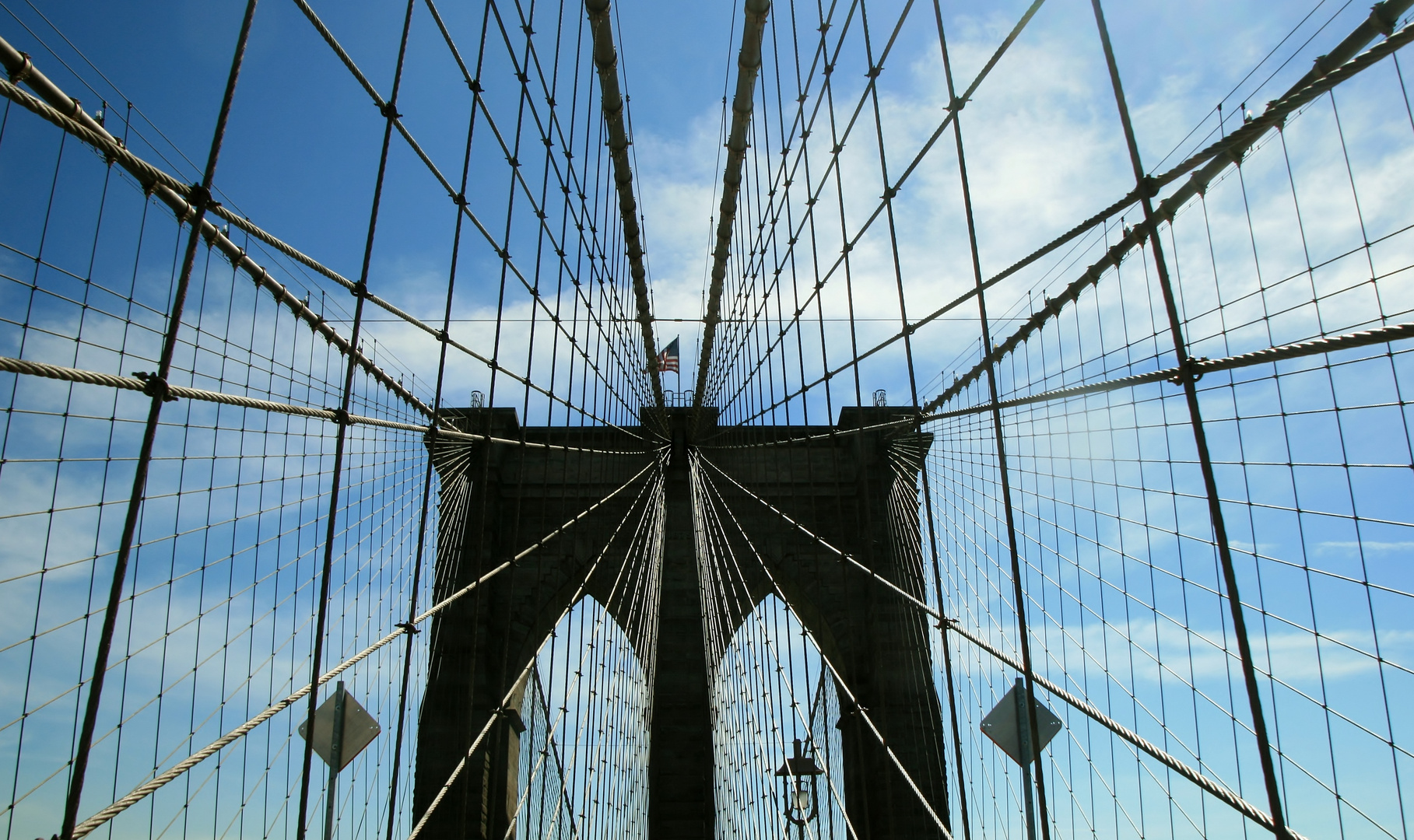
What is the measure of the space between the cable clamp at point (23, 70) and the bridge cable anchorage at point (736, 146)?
475 centimetres

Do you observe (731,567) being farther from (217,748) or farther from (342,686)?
(217,748)

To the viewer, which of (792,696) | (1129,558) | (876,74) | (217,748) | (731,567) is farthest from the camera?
(731,567)

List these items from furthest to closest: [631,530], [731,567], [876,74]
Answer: [731,567] → [631,530] → [876,74]

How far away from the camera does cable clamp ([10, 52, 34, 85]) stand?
138 cm

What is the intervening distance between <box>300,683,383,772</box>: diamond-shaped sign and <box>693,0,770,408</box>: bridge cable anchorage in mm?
4822

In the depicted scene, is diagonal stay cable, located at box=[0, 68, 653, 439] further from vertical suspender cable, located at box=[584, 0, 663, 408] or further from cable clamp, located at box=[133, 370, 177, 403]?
vertical suspender cable, located at box=[584, 0, 663, 408]

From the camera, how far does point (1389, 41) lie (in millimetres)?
1610

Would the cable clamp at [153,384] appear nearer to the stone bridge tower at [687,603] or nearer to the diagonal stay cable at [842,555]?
the diagonal stay cable at [842,555]

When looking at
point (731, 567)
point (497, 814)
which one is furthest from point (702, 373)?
point (497, 814)

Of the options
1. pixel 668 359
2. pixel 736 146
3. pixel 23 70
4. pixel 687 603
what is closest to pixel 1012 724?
pixel 23 70

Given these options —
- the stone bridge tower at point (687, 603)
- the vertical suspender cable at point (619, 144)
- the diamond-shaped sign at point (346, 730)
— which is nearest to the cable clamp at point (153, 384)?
the diamond-shaped sign at point (346, 730)

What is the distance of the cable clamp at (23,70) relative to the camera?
138 centimetres

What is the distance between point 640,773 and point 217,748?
1031cm

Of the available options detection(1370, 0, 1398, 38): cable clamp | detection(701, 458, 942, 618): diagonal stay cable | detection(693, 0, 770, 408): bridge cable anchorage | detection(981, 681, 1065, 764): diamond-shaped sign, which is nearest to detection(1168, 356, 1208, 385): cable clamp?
detection(1370, 0, 1398, 38): cable clamp
